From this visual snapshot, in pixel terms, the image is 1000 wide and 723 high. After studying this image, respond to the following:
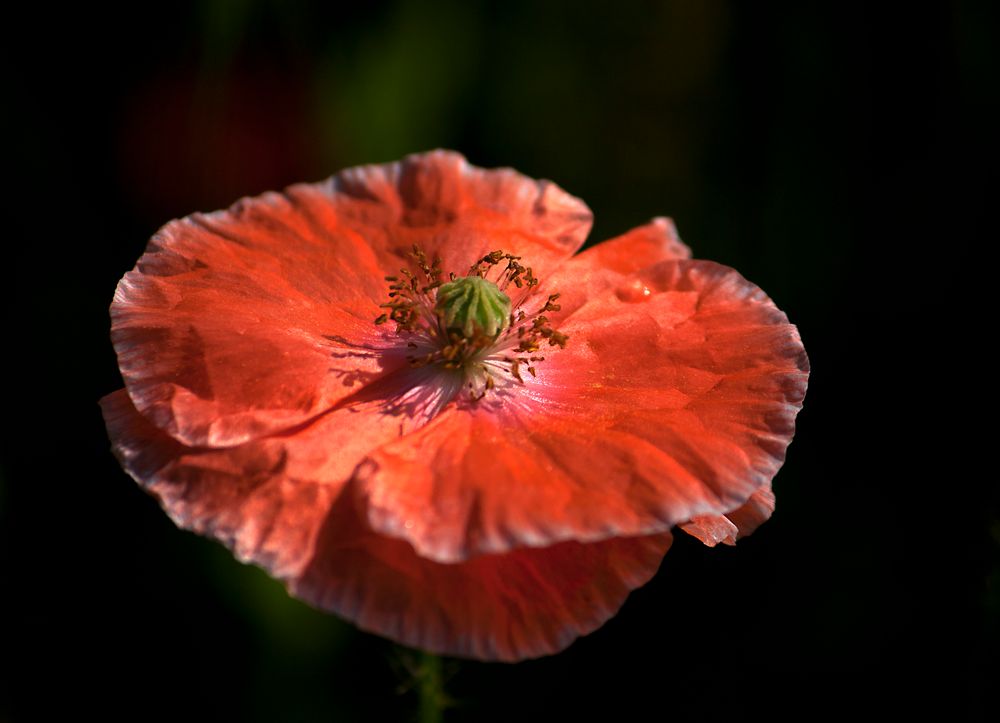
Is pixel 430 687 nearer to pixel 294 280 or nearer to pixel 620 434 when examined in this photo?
pixel 620 434

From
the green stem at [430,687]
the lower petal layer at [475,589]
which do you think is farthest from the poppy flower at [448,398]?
the green stem at [430,687]

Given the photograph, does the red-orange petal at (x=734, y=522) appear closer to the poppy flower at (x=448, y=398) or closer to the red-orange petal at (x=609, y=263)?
the poppy flower at (x=448, y=398)

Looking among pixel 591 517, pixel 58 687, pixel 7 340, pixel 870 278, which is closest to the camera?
pixel 591 517

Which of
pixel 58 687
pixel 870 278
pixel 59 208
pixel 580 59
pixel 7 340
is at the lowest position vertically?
pixel 58 687

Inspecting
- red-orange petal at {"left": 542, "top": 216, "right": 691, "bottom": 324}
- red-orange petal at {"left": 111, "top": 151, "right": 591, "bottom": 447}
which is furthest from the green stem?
red-orange petal at {"left": 542, "top": 216, "right": 691, "bottom": 324}

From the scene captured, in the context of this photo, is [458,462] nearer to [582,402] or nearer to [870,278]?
[582,402]

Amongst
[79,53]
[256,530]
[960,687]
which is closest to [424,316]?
[256,530]

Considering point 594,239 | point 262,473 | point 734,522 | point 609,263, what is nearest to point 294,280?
point 262,473

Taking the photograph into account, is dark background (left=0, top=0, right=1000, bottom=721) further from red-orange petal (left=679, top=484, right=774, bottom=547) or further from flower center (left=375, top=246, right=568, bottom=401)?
flower center (left=375, top=246, right=568, bottom=401)
